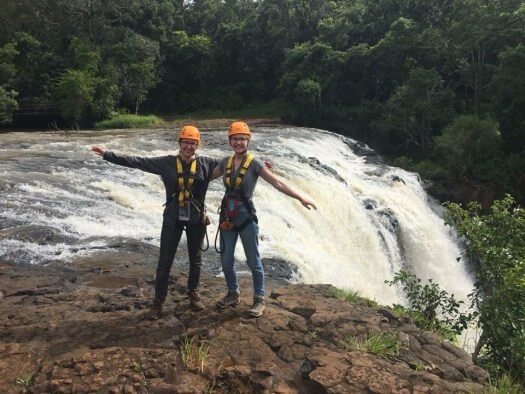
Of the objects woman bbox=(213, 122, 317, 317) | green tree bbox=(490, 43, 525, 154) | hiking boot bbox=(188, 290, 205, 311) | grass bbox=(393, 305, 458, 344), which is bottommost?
grass bbox=(393, 305, 458, 344)

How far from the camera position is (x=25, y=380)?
11.3 ft

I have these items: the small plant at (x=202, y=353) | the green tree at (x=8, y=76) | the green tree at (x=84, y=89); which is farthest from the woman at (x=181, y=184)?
the green tree at (x=84, y=89)

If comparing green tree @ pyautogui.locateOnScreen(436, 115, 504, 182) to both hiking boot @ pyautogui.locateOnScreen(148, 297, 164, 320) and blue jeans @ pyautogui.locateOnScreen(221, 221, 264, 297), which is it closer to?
blue jeans @ pyautogui.locateOnScreen(221, 221, 264, 297)

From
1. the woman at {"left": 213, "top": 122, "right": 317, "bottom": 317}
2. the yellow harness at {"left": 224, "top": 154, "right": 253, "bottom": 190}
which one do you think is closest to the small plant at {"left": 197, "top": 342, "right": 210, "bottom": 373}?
the woman at {"left": 213, "top": 122, "right": 317, "bottom": 317}

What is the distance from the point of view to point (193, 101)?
3469 centimetres

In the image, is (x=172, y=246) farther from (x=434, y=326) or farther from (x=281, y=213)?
(x=281, y=213)

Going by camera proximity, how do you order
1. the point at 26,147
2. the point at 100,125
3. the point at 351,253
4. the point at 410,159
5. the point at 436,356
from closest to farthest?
the point at 436,356
the point at 351,253
the point at 26,147
the point at 410,159
the point at 100,125

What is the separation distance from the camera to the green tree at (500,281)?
16.0 ft

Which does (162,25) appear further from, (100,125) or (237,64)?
(100,125)

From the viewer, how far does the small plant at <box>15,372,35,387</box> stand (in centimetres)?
341

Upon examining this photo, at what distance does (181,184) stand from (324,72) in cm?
2469

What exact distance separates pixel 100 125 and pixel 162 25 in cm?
1299

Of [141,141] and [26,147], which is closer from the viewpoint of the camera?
[26,147]

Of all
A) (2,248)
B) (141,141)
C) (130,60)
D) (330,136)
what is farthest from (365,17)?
(2,248)
